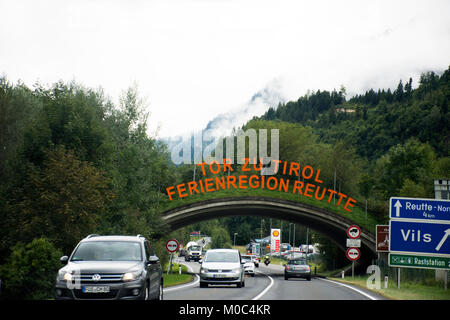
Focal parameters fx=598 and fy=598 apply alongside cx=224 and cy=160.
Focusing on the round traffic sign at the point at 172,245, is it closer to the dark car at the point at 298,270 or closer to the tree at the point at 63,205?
the dark car at the point at 298,270

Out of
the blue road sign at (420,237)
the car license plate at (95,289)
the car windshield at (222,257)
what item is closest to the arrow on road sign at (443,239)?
the blue road sign at (420,237)

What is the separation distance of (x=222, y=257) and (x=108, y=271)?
1415 cm

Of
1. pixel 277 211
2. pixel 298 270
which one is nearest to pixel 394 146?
pixel 277 211

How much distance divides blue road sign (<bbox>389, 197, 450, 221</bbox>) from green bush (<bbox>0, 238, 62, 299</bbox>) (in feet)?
43.9

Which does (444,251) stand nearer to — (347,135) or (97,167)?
(97,167)

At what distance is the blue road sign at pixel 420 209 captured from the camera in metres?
21.3

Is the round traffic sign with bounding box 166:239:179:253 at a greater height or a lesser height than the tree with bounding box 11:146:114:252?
lesser

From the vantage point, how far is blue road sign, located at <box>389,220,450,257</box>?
2127 centimetres

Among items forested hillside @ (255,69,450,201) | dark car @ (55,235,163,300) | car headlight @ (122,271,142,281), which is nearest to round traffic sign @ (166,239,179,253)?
dark car @ (55,235,163,300)

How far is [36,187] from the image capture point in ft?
96.0

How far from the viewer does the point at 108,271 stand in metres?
12.8

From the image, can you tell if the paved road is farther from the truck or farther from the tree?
the truck

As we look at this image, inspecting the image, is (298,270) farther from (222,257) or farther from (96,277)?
(96,277)
